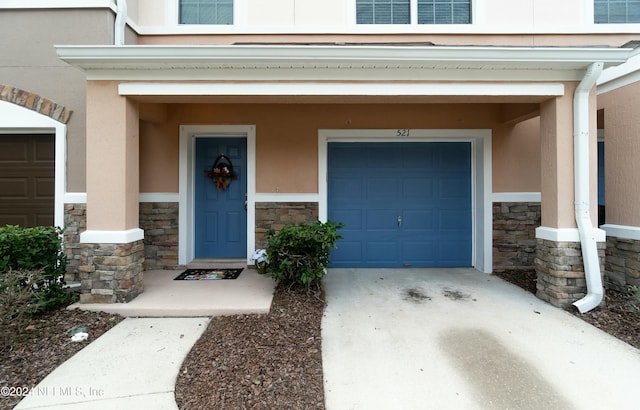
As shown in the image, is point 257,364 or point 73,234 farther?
point 73,234

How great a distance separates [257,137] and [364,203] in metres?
2.02

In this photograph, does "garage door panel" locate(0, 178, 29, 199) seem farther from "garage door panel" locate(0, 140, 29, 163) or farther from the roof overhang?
the roof overhang

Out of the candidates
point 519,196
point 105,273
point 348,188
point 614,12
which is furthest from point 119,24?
point 614,12

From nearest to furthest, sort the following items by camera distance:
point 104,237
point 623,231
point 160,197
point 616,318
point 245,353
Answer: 1. point 245,353
2. point 616,318
3. point 104,237
4. point 623,231
5. point 160,197

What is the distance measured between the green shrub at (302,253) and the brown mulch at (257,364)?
0.45 m

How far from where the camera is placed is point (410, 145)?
536cm

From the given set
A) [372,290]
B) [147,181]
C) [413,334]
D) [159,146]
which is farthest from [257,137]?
[413,334]

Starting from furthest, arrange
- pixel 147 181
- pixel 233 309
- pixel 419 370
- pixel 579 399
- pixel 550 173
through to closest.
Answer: pixel 147 181 < pixel 550 173 < pixel 233 309 < pixel 419 370 < pixel 579 399

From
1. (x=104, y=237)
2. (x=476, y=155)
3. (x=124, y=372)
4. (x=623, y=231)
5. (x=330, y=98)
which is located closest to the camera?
(x=124, y=372)

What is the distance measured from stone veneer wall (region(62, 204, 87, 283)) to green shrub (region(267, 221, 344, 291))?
8.04 ft

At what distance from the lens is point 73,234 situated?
414 cm

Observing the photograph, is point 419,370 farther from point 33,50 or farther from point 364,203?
point 33,50

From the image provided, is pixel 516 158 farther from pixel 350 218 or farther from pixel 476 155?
pixel 350 218

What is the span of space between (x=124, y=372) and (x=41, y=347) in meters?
1.01
